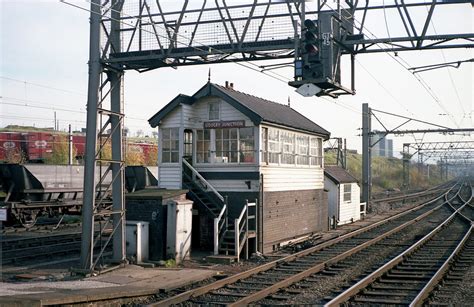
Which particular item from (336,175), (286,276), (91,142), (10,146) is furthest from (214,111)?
(10,146)

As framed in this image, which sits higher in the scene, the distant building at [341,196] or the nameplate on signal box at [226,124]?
the nameplate on signal box at [226,124]

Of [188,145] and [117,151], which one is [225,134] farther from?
[117,151]

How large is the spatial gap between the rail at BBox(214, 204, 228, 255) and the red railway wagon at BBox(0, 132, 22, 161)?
28264mm

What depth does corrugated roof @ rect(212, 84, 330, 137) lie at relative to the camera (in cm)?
1745

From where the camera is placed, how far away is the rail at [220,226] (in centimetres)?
1541

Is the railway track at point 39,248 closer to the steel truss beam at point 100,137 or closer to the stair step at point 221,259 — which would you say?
the steel truss beam at point 100,137

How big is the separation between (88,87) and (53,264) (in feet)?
16.2

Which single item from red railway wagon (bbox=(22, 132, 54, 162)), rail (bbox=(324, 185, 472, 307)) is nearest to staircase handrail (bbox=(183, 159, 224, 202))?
rail (bbox=(324, 185, 472, 307))

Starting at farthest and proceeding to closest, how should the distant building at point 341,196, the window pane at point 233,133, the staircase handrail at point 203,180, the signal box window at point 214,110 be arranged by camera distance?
the distant building at point 341,196
the signal box window at point 214,110
the window pane at point 233,133
the staircase handrail at point 203,180

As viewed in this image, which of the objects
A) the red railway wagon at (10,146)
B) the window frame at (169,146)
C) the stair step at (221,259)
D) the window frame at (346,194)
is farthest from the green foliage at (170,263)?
the red railway wagon at (10,146)

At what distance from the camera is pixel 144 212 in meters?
15.5

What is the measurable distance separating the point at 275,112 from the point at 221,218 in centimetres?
501

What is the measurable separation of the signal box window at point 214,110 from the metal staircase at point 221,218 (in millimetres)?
1708

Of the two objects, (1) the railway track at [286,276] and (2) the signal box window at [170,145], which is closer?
(1) the railway track at [286,276]
